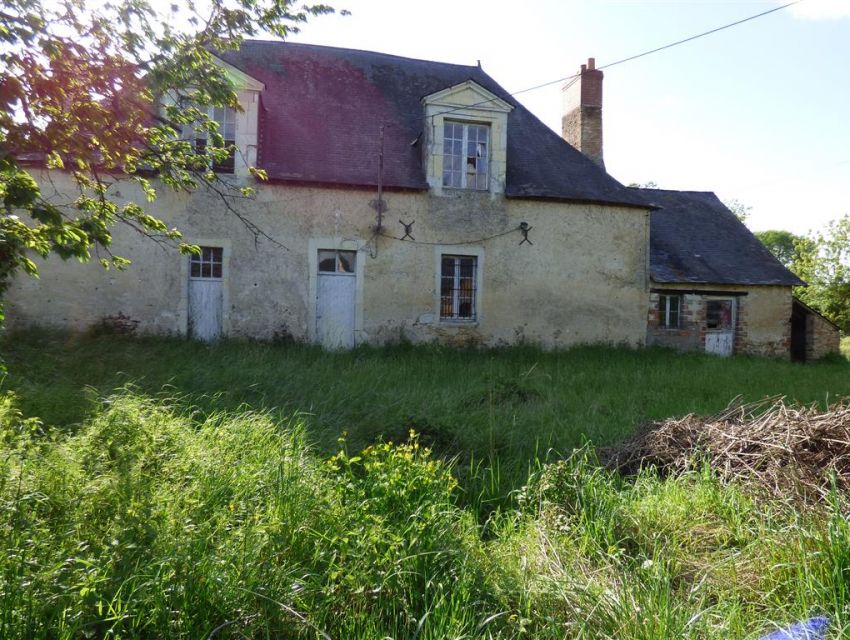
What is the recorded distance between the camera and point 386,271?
1232 centimetres

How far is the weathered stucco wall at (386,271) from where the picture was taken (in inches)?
445

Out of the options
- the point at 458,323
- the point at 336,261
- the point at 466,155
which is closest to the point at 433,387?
the point at 458,323

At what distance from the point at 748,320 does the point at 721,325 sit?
27.9 inches

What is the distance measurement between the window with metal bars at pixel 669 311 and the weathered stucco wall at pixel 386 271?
55.2 inches

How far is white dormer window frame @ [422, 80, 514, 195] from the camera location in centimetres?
1251

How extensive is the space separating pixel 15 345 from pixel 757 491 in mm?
9678

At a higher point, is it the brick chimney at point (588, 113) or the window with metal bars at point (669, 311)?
the brick chimney at point (588, 113)

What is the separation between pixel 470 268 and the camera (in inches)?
509

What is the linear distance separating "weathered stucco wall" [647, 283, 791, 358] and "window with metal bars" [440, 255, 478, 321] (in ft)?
15.7

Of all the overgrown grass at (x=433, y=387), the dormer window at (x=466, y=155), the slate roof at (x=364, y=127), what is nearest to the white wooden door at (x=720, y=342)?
the overgrown grass at (x=433, y=387)

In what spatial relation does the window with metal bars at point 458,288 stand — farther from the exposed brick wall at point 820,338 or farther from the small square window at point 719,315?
the exposed brick wall at point 820,338

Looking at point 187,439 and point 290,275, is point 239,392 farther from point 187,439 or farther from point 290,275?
point 290,275

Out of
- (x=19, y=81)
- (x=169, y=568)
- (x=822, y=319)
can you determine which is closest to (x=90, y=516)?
(x=169, y=568)

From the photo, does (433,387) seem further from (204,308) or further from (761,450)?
(204,308)
